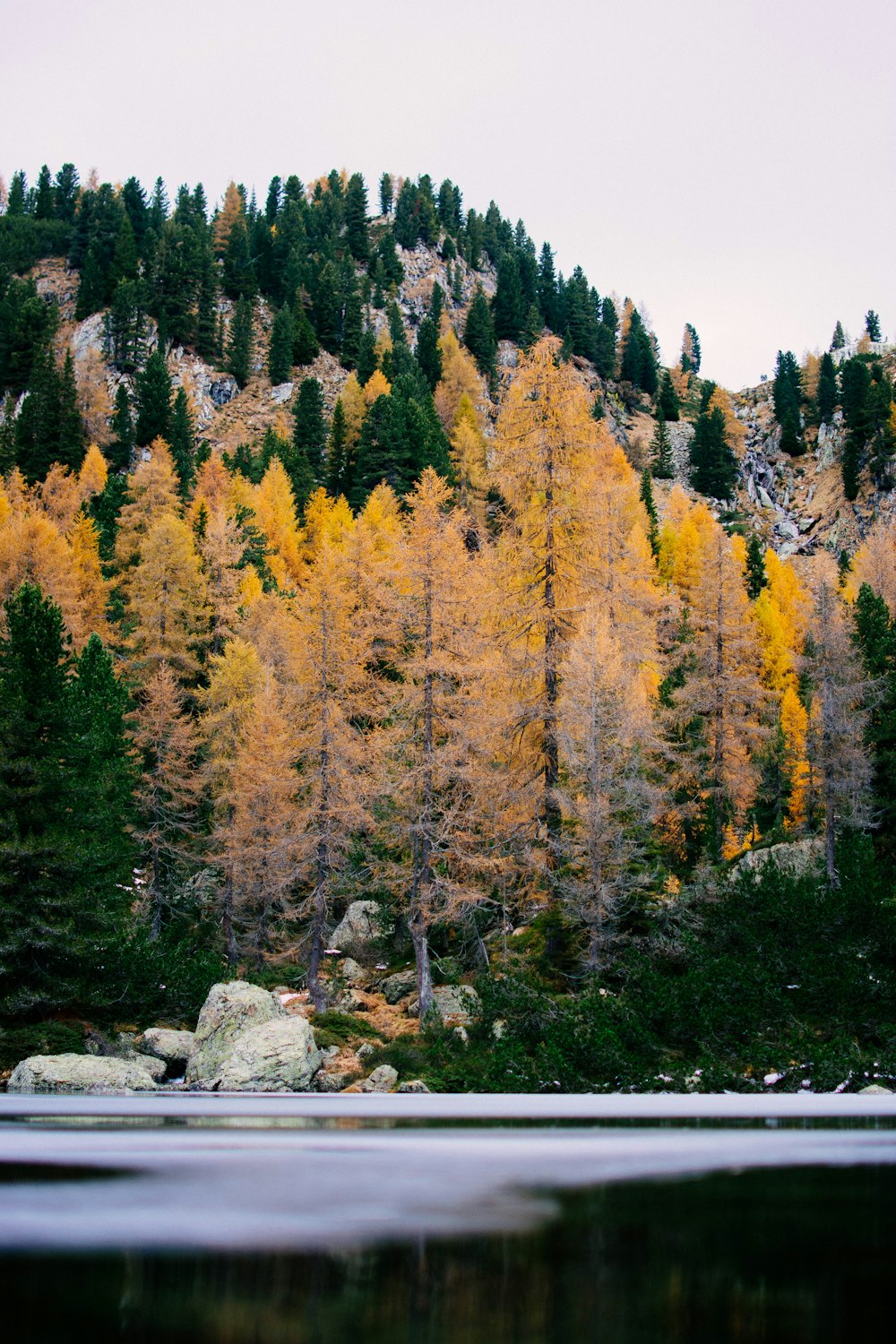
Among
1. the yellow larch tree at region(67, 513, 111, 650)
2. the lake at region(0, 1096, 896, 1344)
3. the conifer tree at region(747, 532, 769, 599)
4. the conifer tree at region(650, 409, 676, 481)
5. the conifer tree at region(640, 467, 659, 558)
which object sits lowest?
the lake at region(0, 1096, 896, 1344)

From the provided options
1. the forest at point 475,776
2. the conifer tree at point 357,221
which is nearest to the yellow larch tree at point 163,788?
the forest at point 475,776

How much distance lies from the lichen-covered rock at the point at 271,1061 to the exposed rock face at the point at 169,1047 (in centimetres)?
190

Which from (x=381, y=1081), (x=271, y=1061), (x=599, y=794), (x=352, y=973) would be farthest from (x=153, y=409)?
(x=381, y=1081)

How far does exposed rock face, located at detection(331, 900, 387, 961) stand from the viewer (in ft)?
90.5

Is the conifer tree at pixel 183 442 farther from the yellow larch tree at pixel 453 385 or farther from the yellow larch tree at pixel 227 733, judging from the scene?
the yellow larch tree at pixel 227 733

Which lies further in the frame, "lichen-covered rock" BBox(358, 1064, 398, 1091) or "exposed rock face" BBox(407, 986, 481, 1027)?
"exposed rock face" BBox(407, 986, 481, 1027)

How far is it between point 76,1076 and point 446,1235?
12.3 m

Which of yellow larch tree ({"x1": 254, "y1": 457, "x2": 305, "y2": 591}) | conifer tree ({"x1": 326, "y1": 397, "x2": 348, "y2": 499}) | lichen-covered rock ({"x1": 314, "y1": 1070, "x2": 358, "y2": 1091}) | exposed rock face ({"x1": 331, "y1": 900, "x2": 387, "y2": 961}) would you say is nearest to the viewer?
lichen-covered rock ({"x1": 314, "y1": 1070, "x2": 358, "y2": 1091})

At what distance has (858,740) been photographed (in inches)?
1236

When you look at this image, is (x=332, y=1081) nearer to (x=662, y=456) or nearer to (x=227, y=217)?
(x=662, y=456)

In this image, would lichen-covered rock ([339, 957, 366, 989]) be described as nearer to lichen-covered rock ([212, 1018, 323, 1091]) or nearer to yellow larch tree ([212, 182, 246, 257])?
lichen-covered rock ([212, 1018, 323, 1091])

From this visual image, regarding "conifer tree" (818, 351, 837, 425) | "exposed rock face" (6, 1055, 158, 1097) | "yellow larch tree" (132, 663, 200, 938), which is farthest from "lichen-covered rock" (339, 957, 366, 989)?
"conifer tree" (818, 351, 837, 425)

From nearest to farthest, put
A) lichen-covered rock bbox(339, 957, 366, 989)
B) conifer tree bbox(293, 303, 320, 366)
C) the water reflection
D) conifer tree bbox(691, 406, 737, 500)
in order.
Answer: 1. the water reflection
2. lichen-covered rock bbox(339, 957, 366, 989)
3. conifer tree bbox(293, 303, 320, 366)
4. conifer tree bbox(691, 406, 737, 500)

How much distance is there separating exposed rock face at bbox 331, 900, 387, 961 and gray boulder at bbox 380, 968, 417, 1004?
8.94ft
